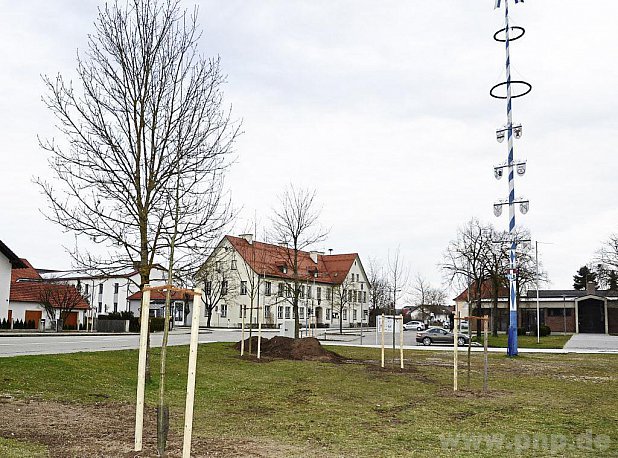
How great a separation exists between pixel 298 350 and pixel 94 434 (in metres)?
16.5

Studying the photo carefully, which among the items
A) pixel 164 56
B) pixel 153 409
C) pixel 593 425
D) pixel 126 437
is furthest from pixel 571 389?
pixel 164 56

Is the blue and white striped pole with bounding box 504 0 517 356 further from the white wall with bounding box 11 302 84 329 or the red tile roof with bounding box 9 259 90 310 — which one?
the white wall with bounding box 11 302 84 329

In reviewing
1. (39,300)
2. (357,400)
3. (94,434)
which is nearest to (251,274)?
(39,300)

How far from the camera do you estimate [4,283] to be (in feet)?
137

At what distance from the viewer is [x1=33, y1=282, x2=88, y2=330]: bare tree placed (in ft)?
157

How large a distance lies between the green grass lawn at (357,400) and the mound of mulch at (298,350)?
80.5 inches

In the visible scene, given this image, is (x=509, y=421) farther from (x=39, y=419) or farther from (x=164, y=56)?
(x=164, y=56)

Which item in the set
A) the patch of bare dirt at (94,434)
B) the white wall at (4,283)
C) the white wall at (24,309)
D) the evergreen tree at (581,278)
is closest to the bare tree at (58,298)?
the white wall at (24,309)

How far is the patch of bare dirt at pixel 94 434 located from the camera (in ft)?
25.6

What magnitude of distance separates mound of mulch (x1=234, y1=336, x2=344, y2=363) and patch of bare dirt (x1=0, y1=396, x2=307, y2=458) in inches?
537

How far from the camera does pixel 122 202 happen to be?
14039 mm

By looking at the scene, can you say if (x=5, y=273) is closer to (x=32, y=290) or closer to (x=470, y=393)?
(x=32, y=290)

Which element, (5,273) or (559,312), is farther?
(559,312)

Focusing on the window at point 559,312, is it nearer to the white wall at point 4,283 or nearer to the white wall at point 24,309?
the white wall at point 24,309
